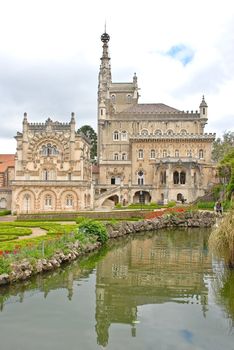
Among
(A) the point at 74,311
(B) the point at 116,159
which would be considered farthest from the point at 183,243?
(B) the point at 116,159

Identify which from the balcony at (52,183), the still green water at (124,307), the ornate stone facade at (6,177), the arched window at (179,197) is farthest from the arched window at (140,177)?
the still green water at (124,307)

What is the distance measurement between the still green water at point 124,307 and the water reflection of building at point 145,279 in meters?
0.04

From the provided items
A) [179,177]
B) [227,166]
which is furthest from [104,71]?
[227,166]

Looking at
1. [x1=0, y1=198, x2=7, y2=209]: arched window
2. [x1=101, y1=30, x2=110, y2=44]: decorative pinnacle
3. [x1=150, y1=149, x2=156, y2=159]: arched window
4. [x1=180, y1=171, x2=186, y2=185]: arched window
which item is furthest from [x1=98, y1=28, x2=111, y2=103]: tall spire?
[x1=0, y1=198, x2=7, y2=209]: arched window

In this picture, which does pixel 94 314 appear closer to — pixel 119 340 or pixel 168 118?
pixel 119 340

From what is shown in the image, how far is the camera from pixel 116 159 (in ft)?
241

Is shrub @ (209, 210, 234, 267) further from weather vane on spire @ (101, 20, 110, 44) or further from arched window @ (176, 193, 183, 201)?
weather vane on spire @ (101, 20, 110, 44)

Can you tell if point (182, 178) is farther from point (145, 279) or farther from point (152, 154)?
point (145, 279)

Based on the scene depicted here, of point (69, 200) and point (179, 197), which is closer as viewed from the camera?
point (69, 200)

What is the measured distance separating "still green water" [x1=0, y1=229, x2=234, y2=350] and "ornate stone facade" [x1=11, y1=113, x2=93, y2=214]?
36.4 m

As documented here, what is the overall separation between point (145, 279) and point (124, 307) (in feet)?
12.9

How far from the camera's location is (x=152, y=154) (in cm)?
7019

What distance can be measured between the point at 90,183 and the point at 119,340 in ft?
160

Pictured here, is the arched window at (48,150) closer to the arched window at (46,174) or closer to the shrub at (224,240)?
the arched window at (46,174)
